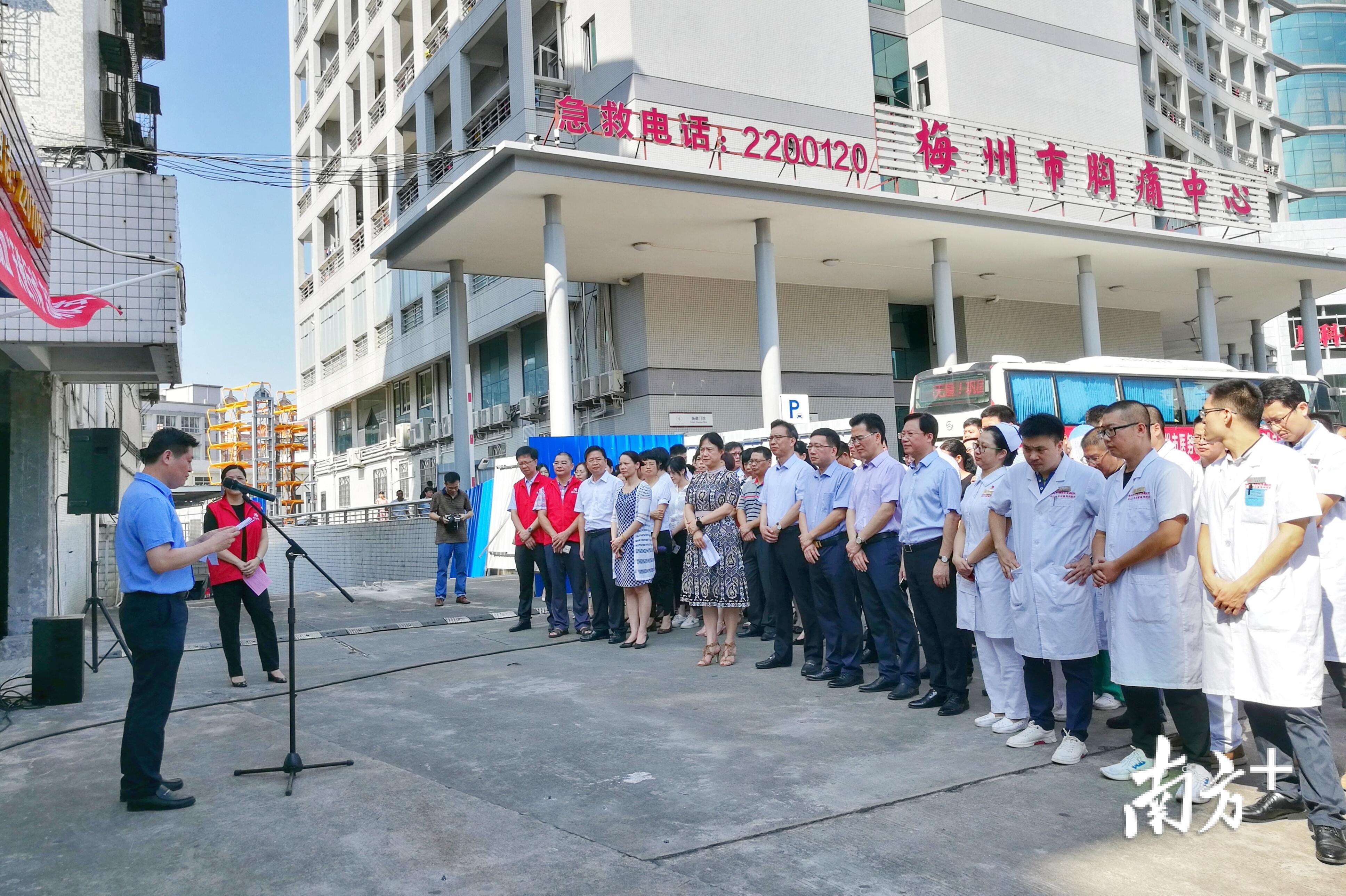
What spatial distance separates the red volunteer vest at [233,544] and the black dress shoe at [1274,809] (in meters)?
6.95

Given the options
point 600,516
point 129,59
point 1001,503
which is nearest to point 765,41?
point 129,59

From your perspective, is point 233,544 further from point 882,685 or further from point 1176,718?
point 1176,718

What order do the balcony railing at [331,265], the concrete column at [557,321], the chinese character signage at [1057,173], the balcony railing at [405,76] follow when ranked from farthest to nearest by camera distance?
1. the balcony railing at [331,265]
2. the balcony railing at [405,76]
3. the chinese character signage at [1057,173]
4. the concrete column at [557,321]

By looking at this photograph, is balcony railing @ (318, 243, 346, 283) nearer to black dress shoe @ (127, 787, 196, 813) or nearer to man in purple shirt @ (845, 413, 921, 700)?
man in purple shirt @ (845, 413, 921, 700)

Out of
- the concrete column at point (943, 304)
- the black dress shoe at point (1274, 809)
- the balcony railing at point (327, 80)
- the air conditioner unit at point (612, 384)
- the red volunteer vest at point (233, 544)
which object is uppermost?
the balcony railing at point (327, 80)

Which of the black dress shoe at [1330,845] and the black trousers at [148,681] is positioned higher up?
the black trousers at [148,681]

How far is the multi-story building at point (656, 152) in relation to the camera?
19.4m

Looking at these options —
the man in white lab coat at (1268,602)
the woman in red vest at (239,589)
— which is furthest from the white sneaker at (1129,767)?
the woman in red vest at (239,589)

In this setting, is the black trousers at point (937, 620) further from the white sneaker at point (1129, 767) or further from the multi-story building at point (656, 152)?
the multi-story building at point (656, 152)

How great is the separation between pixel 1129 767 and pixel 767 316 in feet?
46.4

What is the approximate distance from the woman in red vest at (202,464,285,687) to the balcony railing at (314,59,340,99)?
100 ft

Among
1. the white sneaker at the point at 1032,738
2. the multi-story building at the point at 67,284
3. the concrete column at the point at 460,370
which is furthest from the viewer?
the concrete column at the point at 460,370

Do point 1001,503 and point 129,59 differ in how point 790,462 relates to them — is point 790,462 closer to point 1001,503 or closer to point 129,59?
point 1001,503

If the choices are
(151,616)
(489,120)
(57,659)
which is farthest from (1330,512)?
(489,120)
